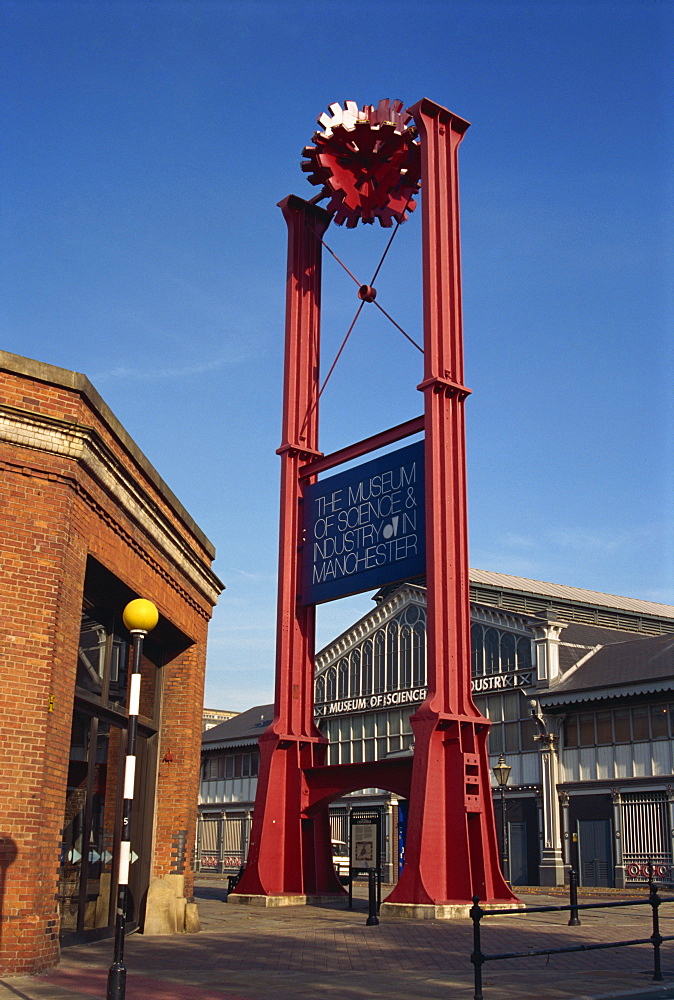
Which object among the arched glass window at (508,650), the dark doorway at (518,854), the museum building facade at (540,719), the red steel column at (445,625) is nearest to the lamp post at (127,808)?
the red steel column at (445,625)

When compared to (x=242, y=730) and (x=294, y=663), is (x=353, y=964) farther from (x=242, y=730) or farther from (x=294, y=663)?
(x=242, y=730)

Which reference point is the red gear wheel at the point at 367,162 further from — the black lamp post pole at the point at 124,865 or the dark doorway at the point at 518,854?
the dark doorway at the point at 518,854

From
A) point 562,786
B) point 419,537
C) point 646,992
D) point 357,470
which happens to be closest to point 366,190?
point 357,470

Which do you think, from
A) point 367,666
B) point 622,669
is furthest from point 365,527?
point 367,666

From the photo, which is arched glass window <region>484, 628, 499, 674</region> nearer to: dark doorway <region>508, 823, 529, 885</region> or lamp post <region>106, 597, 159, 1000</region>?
dark doorway <region>508, 823, 529, 885</region>

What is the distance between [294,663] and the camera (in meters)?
24.3

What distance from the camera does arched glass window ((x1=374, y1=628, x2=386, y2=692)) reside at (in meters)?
47.8

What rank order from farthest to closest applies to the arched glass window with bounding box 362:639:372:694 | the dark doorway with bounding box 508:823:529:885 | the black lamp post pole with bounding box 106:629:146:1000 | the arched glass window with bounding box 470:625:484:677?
1. the arched glass window with bounding box 362:639:372:694
2. the arched glass window with bounding box 470:625:484:677
3. the dark doorway with bounding box 508:823:529:885
4. the black lamp post pole with bounding box 106:629:146:1000

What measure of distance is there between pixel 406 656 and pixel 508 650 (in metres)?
6.12

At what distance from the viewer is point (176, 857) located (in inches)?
706

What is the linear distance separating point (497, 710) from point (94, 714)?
29.9 metres

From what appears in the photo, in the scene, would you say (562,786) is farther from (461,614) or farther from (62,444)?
(62,444)

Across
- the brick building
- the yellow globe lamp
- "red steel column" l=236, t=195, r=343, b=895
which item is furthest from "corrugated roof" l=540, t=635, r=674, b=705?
the yellow globe lamp

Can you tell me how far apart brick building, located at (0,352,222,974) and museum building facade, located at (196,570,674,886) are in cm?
1457
